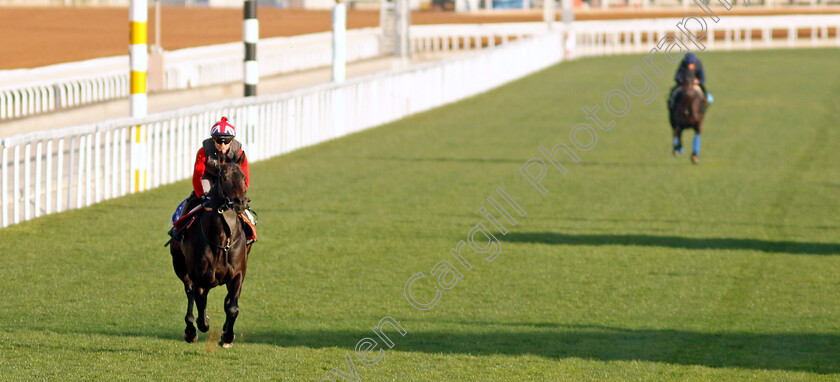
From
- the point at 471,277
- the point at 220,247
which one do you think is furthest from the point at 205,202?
the point at 471,277

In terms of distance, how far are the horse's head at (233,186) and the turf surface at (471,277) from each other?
1.07m

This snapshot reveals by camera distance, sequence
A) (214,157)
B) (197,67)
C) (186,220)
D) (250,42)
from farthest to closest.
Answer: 1. (197,67)
2. (250,42)
3. (186,220)
4. (214,157)

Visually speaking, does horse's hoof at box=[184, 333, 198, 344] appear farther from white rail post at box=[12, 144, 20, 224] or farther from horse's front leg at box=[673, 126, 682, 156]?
horse's front leg at box=[673, 126, 682, 156]

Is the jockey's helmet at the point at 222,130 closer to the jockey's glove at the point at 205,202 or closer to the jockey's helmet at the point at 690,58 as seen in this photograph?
the jockey's glove at the point at 205,202

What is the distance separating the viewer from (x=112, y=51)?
133 feet

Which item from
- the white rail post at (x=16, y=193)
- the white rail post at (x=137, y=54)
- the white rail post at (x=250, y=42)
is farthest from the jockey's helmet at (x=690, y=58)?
the white rail post at (x=16, y=193)

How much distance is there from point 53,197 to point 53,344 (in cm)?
584

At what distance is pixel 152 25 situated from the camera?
185 feet

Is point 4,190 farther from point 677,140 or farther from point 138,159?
point 677,140

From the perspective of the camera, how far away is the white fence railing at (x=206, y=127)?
41.8ft

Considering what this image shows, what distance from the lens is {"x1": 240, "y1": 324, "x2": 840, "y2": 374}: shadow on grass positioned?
7691mm

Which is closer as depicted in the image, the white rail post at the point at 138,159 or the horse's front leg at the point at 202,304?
the horse's front leg at the point at 202,304

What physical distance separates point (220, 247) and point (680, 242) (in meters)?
6.43

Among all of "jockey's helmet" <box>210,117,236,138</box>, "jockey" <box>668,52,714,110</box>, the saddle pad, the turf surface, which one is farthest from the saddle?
"jockey" <box>668,52,714,110</box>
